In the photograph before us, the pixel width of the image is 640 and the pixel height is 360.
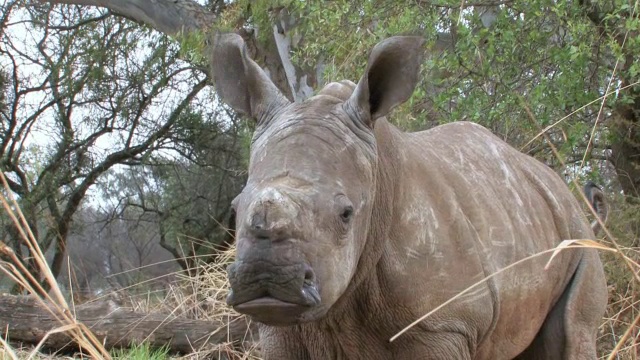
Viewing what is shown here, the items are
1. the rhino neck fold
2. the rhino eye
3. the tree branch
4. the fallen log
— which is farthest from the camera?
the tree branch

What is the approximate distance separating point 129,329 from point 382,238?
3576mm

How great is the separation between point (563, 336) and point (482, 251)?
2.90 feet

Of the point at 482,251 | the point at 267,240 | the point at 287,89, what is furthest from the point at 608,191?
the point at 267,240

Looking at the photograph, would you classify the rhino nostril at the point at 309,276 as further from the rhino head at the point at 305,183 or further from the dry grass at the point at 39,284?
the dry grass at the point at 39,284

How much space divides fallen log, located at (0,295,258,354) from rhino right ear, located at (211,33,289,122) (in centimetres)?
309

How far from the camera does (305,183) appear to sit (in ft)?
10.6

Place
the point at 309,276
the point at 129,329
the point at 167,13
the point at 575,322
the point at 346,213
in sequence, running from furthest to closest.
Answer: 1. the point at 167,13
2. the point at 129,329
3. the point at 575,322
4. the point at 346,213
5. the point at 309,276

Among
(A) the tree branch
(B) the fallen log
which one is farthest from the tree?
(B) the fallen log

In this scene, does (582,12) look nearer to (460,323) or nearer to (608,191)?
(608,191)

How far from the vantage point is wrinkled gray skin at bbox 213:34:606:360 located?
3.04 metres

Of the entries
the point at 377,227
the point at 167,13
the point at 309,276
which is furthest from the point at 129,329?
the point at 167,13

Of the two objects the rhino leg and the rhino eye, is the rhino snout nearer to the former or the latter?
the rhino eye

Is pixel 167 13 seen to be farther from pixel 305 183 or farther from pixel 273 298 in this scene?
pixel 273 298

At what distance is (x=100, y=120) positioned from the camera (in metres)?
17.3
